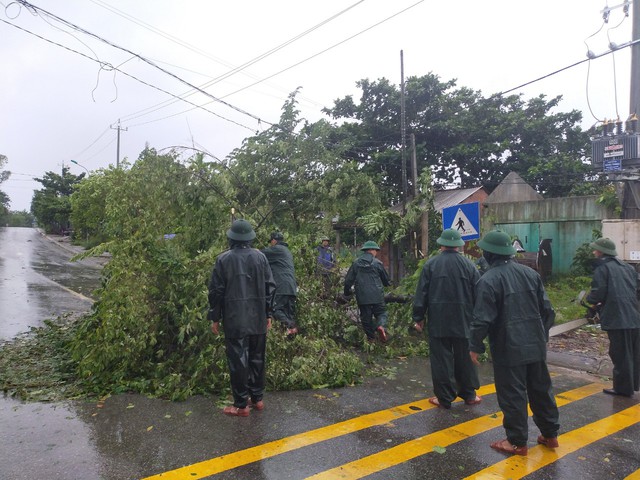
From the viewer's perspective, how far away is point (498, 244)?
3.91 metres

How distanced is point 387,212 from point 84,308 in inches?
255

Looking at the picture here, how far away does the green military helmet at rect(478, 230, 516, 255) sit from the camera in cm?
387

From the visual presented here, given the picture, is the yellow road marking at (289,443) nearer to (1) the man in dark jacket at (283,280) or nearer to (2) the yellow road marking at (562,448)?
(2) the yellow road marking at (562,448)

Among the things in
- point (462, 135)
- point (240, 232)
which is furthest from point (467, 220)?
point (462, 135)

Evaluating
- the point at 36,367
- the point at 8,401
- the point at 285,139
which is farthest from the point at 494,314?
the point at 285,139

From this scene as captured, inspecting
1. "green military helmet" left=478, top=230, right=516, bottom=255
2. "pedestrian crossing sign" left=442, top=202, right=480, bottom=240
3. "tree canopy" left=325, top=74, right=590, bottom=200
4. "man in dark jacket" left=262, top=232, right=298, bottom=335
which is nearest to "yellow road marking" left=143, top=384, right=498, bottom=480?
"green military helmet" left=478, top=230, right=516, bottom=255

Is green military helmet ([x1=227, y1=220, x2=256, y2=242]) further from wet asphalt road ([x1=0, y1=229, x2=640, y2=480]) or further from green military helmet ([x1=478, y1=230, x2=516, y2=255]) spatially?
green military helmet ([x1=478, y1=230, x2=516, y2=255])

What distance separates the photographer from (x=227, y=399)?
466cm

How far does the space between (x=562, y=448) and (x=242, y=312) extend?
2836 mm

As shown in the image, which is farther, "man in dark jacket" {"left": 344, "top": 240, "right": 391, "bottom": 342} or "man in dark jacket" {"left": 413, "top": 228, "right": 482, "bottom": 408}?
"man in dark jacket" {"left": 344, "top": 240, "right": 391, "bottom": 342}

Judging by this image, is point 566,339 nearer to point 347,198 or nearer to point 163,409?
point 347,198

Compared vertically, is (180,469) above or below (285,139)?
below

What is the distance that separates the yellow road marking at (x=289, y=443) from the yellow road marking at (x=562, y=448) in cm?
109

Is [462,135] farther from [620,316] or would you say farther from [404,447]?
[404,447]
